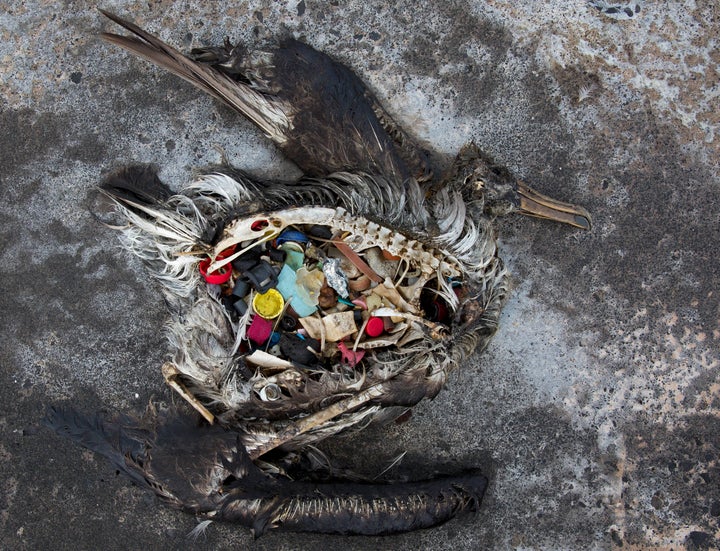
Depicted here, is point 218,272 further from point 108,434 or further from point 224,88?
point 108,434

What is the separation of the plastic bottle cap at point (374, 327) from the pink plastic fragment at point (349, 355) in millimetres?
125

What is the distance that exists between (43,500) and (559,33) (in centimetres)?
436

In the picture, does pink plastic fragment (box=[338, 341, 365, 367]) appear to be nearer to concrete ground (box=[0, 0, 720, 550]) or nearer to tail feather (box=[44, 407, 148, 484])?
concrete ground (box=[0, 0, 720, 550])

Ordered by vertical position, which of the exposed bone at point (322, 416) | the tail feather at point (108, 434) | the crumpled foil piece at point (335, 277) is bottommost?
the tail feather at point (108, 434)

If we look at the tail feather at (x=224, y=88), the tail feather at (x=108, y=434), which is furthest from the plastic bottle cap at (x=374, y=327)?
the tail feather at (x=108, y=434)

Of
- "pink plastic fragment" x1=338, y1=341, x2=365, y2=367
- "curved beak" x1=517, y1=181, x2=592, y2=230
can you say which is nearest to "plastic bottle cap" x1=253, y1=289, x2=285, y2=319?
"pink plastic fragment" x1=338, y1=341, x2=365, y2=367

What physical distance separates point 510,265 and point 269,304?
60.2 inches

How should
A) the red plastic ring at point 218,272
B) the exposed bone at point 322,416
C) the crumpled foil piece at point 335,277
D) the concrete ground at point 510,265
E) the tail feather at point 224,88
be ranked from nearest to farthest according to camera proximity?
the tail feather at point 224,88, the exposed bone at point 322,416, the red plastic ring at point 218,272, the crumpled foil piece at point 335,277, the concrete ground at point 510,265

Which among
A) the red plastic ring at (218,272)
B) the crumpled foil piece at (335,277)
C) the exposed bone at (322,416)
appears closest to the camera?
the exposed bone at (322,416)

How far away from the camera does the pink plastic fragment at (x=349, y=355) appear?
3439 mm

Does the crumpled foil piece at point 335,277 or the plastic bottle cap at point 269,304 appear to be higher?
the crumpled foil piece at point 335,277

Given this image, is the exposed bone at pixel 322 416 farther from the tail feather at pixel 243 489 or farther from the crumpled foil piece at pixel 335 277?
the crumpled foil piece at pixel 335 277

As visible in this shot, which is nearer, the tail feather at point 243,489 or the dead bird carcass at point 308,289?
the tail feather at point 243,489

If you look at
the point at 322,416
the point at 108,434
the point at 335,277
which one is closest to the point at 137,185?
the point at 335,277
